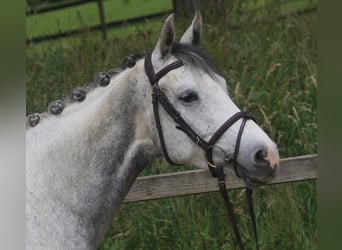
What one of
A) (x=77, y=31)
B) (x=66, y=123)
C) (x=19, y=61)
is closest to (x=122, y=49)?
(x=77, y=31)

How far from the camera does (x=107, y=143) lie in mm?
2375

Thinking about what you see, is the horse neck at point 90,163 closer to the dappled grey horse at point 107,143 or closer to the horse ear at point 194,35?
the dappled grey horse at point 107,143

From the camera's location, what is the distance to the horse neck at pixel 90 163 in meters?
2.37

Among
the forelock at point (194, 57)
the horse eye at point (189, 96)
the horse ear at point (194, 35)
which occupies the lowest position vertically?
the horse eye at point (189, 96)

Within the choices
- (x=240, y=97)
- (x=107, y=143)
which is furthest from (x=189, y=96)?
(x=240, y=97)

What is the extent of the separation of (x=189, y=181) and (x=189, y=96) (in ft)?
2.74

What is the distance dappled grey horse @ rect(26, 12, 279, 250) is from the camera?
2.33 m

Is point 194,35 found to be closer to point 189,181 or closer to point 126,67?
point 126,67

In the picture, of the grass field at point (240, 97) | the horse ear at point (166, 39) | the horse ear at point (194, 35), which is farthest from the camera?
the grass field at point (240, 97)

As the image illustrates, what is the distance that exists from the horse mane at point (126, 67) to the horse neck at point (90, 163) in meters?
0.05

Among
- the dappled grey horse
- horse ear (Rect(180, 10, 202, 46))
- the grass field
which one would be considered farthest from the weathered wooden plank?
horse ear (Rect(180, 10, 202, 46))

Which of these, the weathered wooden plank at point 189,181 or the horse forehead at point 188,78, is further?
the weathered wooden plank at point 189,181

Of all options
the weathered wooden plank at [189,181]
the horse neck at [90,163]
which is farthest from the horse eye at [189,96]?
the weathered wooden plank at [189,181]

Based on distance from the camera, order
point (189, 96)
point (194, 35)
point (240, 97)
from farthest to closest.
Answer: point (240, 97) < point (194, 35) < point (189, 96)
